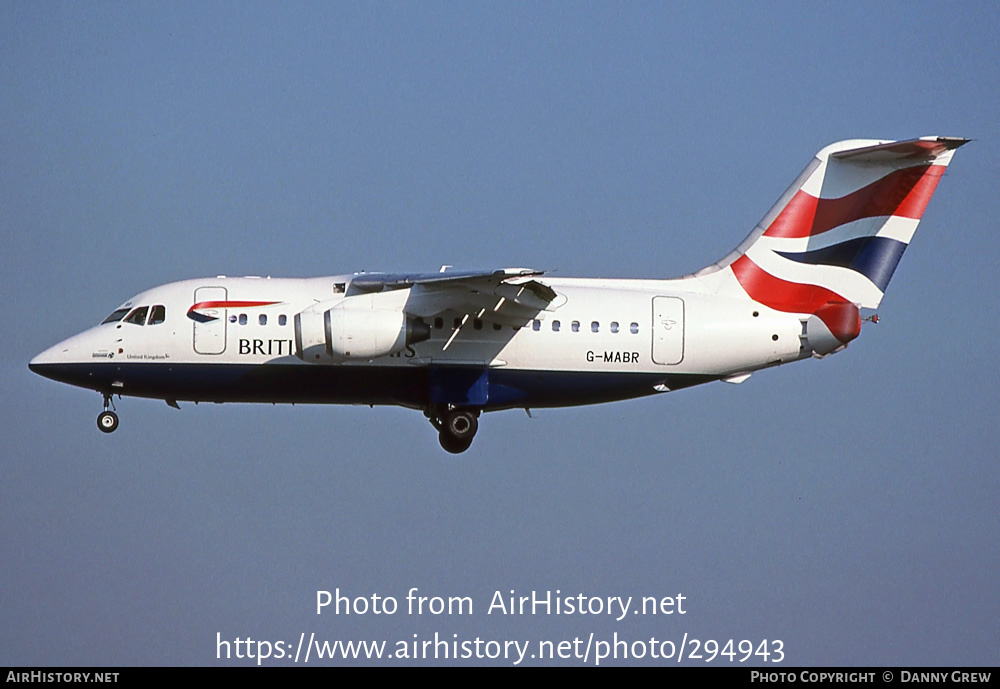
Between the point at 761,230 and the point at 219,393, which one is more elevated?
the point at 761,230

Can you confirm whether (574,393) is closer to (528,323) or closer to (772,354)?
(528,323)

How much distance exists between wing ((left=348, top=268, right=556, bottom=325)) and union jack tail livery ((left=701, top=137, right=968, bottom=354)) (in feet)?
8.81

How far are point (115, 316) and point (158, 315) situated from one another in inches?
25.2

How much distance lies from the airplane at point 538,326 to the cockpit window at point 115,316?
0.11ft

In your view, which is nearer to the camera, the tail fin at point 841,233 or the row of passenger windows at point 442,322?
the row of passenger windows at point 442,322

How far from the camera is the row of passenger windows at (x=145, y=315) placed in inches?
875

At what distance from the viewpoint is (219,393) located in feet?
72.8

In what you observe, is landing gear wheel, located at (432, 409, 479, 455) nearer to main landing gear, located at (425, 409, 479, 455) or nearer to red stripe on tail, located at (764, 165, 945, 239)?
main landing gear, located at (425, 409, 479, 455)

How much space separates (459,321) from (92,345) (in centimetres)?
444

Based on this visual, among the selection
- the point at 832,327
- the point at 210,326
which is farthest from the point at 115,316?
the point at 832,327

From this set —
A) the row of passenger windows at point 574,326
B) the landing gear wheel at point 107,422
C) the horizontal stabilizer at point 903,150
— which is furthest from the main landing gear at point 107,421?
the horizontal stabilizer at point 903,150

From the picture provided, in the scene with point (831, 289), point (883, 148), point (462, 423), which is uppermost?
point (883, 148)

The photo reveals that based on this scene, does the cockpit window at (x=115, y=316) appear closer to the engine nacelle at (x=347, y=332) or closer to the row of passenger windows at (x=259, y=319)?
the row of passenger windows at (x=259, y=319)

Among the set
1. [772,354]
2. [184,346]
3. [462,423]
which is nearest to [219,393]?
[184,346]
